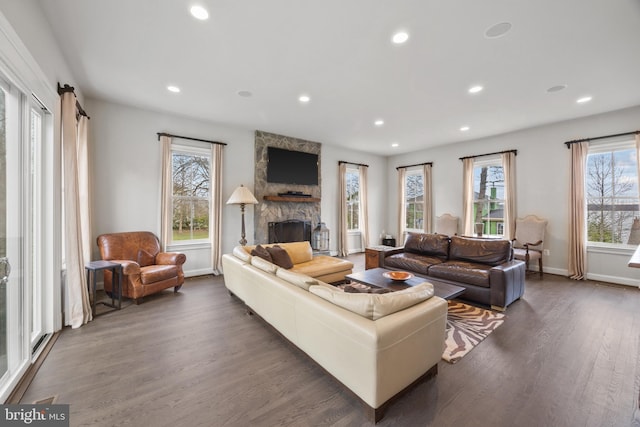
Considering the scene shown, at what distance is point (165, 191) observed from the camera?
4.58 meters

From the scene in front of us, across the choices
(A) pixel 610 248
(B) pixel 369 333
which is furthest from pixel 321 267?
(A) pixel 610 248

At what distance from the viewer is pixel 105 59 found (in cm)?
297

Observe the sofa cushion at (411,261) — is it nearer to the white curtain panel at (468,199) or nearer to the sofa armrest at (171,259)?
the white curtain panel at (468,199)

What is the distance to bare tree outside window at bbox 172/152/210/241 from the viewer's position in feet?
16.0

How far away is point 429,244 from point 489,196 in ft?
9.07

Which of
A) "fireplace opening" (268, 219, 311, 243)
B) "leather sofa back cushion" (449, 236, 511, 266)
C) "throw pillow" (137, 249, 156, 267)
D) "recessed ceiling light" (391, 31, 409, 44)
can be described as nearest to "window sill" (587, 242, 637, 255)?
"leather sofa back cushion" (449, 236, 511, 266)

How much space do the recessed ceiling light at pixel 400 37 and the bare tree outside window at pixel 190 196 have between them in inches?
159

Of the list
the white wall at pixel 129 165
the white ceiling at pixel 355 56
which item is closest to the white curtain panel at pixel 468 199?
the white ceiling at pixel 355 56

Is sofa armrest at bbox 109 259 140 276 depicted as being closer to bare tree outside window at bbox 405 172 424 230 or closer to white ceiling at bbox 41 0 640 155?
white ceiling at bbox 41 0 640 155

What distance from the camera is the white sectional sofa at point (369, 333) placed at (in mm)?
1521

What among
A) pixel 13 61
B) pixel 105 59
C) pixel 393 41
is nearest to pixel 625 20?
pixel 393 41

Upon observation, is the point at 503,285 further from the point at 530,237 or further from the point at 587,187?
the point at 587,187

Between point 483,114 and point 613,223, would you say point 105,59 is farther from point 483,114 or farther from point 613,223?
point 613,223

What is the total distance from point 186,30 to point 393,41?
80.3 inches
